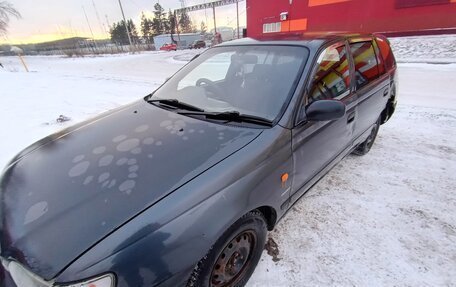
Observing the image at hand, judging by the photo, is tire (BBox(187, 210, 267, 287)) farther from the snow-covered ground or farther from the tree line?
the tree line

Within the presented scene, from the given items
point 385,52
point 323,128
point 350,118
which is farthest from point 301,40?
point 385,52

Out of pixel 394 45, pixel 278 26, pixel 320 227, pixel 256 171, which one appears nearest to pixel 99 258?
pixel 256 171

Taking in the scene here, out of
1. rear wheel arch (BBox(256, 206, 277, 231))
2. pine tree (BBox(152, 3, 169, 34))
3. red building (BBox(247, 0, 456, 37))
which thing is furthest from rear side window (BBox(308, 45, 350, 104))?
pine tree (BBox(152, 3, 169, 34))

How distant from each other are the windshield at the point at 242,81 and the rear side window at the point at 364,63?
908 millimetres

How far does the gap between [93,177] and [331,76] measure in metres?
2.12

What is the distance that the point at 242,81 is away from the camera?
2334 millimetres

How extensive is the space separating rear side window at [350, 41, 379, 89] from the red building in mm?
9990

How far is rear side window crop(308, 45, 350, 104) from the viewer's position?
2151mm

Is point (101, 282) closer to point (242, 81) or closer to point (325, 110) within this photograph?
point (325, 110)

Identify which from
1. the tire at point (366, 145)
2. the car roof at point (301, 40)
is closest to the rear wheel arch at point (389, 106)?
the tire at point (366, 145)

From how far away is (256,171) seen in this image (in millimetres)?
1616

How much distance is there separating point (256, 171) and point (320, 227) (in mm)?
1213

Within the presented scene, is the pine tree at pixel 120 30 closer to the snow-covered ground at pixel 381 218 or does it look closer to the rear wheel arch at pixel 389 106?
the snow-covered ground at pixel 381 218

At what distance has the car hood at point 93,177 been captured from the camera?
1197mm
